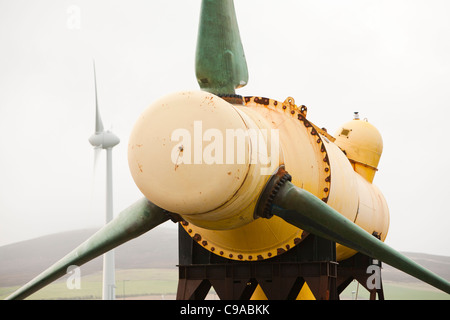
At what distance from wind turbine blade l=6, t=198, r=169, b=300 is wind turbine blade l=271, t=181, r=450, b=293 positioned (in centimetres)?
199

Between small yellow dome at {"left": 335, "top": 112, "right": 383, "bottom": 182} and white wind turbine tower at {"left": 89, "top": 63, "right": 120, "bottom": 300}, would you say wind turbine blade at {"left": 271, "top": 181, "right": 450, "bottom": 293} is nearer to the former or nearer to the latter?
small yellow dome at {"left": 335, "top": 112, "right": 383, "bottom": 182}

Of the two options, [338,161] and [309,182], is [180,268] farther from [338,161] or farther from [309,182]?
[338,161]

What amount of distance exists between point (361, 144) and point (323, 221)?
8536mm

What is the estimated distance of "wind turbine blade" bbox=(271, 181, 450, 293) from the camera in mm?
9562

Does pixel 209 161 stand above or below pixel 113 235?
above

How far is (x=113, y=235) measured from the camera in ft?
34.1

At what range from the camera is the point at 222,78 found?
10773mm

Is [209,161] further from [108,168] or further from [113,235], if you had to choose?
[108,168]
